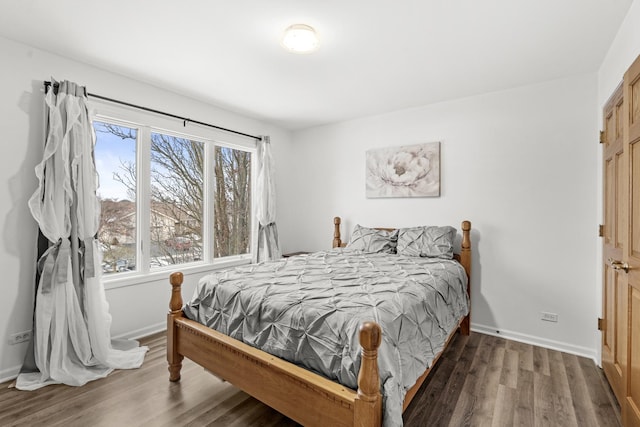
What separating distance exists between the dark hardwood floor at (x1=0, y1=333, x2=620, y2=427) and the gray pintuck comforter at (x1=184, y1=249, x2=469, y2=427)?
0.40 m

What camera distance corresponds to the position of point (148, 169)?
3.13 meters

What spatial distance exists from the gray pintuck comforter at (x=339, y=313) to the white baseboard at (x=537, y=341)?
0.80 metres

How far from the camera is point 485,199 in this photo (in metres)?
3.17

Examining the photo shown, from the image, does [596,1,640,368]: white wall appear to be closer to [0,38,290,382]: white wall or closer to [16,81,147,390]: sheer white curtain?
[16,81,147,390]: sheer white curtain

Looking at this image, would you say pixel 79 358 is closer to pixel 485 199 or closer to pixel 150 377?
pixel 150 377

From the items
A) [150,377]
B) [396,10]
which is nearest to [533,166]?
[396,10]

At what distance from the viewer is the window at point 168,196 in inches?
115

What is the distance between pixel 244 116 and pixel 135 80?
53.2 inches

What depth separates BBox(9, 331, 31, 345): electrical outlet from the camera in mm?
2252

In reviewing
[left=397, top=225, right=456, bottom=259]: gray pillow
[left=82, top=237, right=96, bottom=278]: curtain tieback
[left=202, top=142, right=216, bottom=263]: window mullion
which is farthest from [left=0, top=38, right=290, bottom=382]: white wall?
[left=397, top=225, right=456, bottom=259]: gray pillow

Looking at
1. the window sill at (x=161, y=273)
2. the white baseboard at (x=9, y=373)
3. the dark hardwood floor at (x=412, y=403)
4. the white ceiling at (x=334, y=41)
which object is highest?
the white ceiling at (x=334, y=41)

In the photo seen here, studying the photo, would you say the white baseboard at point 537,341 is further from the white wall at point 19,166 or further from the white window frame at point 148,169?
the white wall at point 19,166

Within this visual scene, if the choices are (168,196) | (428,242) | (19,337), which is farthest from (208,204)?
(428,242)

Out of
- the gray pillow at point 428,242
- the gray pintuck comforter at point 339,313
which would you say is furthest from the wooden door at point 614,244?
the gray pillow at point 428,242
